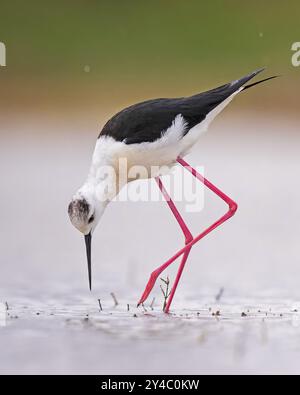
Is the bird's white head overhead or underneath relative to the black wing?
underneath

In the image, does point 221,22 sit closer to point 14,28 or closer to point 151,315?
point 14,28

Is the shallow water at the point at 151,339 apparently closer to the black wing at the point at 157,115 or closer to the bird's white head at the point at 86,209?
the bird's white head at the point at 86,209

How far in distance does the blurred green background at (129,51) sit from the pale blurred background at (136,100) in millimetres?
13

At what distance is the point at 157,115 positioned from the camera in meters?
5.29

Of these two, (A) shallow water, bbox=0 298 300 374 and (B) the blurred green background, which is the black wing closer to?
(A) shallow water, bbox=0 298 300 374

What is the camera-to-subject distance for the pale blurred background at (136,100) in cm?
693

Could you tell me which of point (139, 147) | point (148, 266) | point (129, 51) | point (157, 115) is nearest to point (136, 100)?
point (129, 51)

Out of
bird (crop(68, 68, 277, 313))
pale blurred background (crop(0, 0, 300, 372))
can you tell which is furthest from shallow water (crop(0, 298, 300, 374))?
pale blurred background (crop(0, 0, 300, 372))

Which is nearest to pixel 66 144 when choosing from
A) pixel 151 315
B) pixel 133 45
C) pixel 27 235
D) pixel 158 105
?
pixel 133 45

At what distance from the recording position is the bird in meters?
5.17

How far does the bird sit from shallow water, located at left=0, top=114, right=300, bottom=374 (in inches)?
14.3

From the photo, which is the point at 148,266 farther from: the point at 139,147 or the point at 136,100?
the point at 136,100

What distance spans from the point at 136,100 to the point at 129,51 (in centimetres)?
70

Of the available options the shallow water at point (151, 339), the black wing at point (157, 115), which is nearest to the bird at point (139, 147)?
the black wing at point (157, 115)
